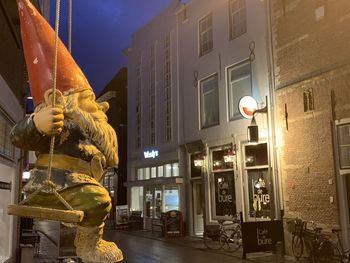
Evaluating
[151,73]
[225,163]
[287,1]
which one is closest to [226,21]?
[287,1]

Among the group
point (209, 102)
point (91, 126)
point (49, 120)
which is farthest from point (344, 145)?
point (49, 120)

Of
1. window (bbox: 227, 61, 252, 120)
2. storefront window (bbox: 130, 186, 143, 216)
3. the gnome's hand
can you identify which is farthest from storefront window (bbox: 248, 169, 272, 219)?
the gnome's hand

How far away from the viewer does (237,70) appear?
16391 millimetres

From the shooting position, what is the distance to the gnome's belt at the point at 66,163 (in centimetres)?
226

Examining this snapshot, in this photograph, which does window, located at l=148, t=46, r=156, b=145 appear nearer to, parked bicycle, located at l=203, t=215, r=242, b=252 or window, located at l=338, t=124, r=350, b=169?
parked bicycle, located at l=203, t=215, r=242, b=252

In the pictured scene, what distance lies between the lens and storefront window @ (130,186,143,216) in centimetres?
2503

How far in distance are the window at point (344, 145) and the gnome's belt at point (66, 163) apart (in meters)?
10.2

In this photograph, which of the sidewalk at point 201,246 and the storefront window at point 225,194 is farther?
the storefront window at point 225,194

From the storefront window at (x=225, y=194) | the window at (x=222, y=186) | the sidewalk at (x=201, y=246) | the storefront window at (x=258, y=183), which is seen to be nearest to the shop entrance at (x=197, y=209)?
the sidewalk at (x=201, y=246)

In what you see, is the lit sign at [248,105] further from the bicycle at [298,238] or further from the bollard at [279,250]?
the bollard at [279,250]

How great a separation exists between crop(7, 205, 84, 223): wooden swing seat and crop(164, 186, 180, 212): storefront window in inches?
733

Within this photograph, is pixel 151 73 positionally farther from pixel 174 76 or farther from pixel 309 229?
pixel 309 229

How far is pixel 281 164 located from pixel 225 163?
348 cm

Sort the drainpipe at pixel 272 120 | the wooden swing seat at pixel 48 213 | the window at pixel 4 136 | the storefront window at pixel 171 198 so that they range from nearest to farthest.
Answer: the wooden swing seat at pixel 48 213, the window at pixel 4 136, the drainpipe at pixel 272 120, the storefront window at pixel 171 198
